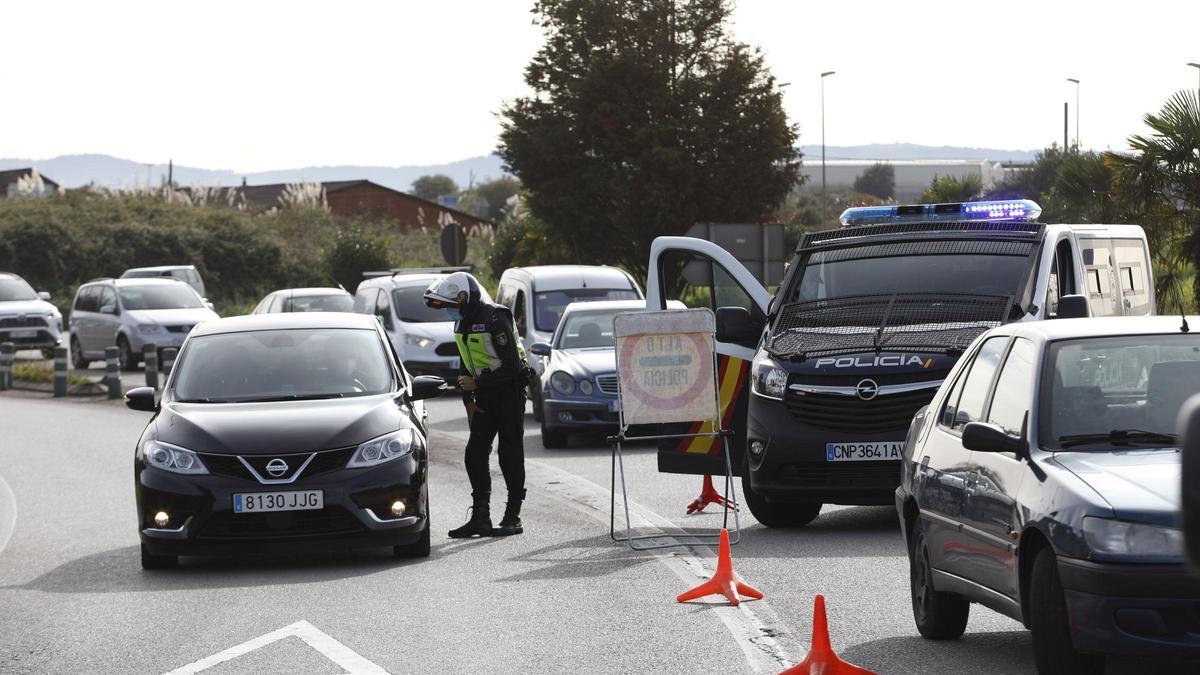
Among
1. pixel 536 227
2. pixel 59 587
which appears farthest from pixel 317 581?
Answer: pixel 536 227

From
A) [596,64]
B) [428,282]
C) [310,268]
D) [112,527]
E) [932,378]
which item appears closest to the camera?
[932,378]

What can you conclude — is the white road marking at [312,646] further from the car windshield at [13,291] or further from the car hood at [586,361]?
the car windshield at [13,291]

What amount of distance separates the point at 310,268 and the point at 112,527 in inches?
2292

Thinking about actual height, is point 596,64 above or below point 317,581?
above

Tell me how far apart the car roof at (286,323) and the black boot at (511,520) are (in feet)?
5.11

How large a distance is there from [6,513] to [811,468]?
706cm

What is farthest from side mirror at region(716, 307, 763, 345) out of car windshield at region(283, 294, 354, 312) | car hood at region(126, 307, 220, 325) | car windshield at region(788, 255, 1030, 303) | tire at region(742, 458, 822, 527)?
car hood at region(126, 307, 220, 325)

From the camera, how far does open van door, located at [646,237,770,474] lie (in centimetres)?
1355

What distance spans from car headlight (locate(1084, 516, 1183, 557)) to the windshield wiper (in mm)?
Result: 793

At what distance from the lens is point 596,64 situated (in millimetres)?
48344

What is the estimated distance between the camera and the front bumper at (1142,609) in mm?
6238

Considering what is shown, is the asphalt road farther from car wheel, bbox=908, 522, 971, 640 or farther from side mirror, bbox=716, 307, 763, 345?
side mirror, bbox=716, 307, 763, 345

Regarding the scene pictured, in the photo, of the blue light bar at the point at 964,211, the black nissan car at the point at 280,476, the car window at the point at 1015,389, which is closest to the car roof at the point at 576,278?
the blue light bar at the point at 964,211

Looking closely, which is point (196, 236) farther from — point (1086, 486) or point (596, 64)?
point (1086, 486)
